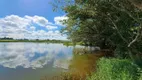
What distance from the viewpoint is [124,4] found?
1066 centimetres

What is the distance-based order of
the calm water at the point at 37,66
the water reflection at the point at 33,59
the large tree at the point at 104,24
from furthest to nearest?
the water reflection at the point at 33,59 → the calm water at the point at 37,66 → the large tree at the point at 104,24

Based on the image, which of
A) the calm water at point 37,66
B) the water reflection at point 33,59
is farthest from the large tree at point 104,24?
the water reflection at point 33,59

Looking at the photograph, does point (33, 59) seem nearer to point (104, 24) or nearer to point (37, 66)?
point (37, 66)

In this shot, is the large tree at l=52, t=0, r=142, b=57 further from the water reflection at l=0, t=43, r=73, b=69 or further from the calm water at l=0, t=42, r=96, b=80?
the water reflection at l=0, t=43, r=73, b=69

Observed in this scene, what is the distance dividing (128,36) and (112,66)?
9.07 meters

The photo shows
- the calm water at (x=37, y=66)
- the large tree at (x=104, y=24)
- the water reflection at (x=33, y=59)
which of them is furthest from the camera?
the water reflection at (x=33, y=59)

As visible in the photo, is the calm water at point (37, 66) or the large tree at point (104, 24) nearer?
the large tree at point (104, 24)

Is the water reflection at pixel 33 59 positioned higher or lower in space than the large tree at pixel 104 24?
lower

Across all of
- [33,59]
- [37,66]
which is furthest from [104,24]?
[33,59]

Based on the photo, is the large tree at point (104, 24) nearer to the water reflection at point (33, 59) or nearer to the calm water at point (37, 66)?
the calm water at point (37, 66)

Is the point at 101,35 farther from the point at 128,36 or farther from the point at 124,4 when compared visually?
the point at 124,4

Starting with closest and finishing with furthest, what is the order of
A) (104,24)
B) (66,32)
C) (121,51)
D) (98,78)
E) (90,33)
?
(98,78) < (121,51) < (104,24) < (90,33) < (66,32)

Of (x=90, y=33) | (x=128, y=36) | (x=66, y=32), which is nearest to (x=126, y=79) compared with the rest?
(x=128, y=36)

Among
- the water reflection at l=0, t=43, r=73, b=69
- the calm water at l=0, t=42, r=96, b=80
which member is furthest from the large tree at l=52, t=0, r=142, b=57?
the water reflection at l=0, t=43, r=73, b=69
